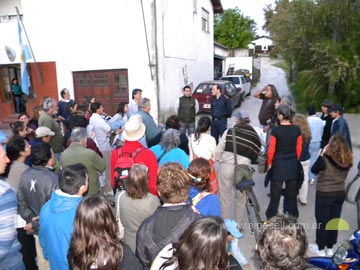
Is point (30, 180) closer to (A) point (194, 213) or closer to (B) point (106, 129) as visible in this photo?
(A) point (194, 213)

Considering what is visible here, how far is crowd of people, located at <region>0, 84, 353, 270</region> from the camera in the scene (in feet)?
6.02

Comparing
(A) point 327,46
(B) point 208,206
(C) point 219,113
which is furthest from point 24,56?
(A) point 327,46

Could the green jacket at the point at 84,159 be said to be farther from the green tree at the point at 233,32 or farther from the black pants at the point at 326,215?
the green tree at the point at 233,32

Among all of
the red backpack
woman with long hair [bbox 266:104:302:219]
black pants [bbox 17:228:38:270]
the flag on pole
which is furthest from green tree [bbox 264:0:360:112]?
black pants [bbox 17:228:38:270]

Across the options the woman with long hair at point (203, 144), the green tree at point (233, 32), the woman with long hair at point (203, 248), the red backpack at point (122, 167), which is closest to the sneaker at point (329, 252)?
the woman with long hair at point (203, 144)

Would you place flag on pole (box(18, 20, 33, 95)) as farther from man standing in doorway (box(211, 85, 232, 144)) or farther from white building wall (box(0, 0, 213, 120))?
man standing in doorway (box(211, 85, 232, 144))

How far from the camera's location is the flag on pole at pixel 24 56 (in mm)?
10453

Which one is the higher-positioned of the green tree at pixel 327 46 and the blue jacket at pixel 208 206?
the green tree at pixel 327 46

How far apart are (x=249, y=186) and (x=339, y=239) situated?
1553 mm

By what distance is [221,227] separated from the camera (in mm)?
1797

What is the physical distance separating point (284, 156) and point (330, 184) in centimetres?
70

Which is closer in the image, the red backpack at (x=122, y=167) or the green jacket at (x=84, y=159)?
the red backpack at (x=122, y=167)

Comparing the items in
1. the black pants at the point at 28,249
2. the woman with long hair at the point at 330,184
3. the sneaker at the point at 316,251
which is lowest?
the sneaker at the point at 316,251

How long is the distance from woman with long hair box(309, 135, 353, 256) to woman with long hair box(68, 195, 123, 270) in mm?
2660
